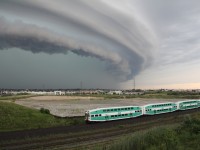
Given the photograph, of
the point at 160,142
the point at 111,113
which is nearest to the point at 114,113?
the point at 111,113

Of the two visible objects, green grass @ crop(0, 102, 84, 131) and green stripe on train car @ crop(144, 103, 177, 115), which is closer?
green grass @ crop(0, 102, 84, 131)

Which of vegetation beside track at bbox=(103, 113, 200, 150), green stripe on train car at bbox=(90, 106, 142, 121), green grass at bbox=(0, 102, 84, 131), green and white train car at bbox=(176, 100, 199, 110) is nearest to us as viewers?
vegetation beside track at bbox=(103, 113, 200, 150)

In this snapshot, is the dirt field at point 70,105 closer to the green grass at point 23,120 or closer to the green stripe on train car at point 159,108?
the green grass at point 23,120

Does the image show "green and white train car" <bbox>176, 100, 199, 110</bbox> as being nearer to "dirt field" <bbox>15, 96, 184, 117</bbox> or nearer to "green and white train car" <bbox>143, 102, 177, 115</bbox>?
"green and white train car" <bbox>143, 102, 177, 115</bbox>

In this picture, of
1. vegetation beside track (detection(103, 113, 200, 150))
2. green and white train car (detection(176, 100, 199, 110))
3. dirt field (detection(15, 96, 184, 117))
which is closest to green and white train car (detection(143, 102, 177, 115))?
green and white train car (detection(176, 100, 199, 110))

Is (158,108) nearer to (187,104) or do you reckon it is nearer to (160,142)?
(187,104)

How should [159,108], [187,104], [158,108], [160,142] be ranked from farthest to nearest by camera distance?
[187,104]
[159,108]
[158,108]
[160,142]

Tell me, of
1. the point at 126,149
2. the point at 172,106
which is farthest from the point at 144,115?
the point at 126,149
